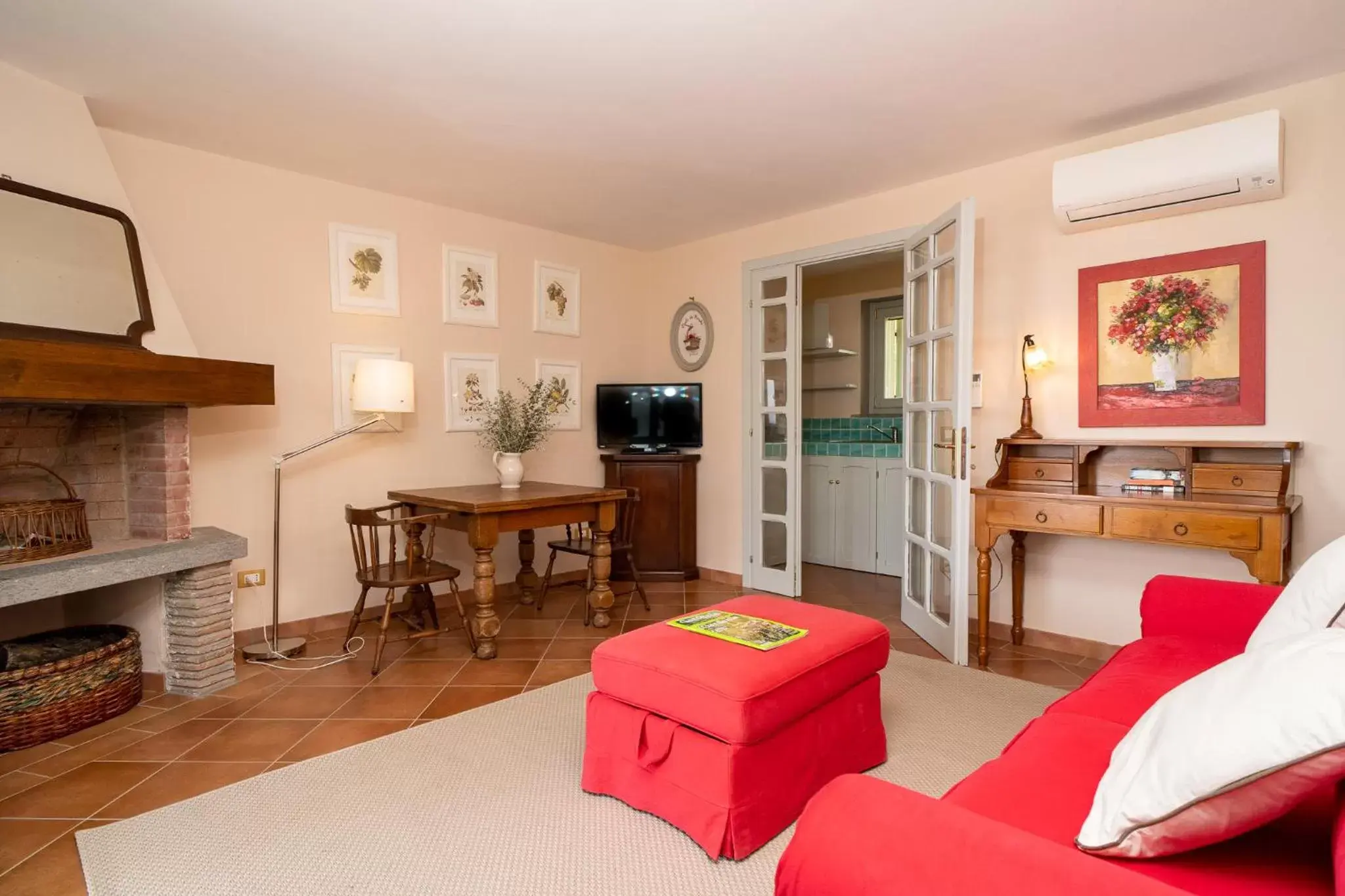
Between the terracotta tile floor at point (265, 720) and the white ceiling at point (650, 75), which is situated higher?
the white ceiling at point (650, 75)

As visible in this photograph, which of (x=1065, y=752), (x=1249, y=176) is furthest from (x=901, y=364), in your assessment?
(x=1065, y=752)

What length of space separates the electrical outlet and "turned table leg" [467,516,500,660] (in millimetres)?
1160

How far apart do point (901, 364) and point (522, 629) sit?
379 cm

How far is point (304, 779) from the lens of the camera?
2.30m

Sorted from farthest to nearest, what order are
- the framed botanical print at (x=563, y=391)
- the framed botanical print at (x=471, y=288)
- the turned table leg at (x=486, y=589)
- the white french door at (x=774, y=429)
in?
1. the framed botanical print at (x=563, y=391)
2. the white french door at (x=774, y=429)
3. the framed botanical print at (x=471, y=288)
4. the turned table leg at (x=486, y=589)

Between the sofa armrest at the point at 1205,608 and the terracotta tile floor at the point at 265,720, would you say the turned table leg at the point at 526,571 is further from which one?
the sofa armrest at the point at 1205,608

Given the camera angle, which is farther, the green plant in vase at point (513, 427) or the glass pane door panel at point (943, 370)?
the green plant in vase at point (513, 427)

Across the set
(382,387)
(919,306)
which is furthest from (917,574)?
(382,387)

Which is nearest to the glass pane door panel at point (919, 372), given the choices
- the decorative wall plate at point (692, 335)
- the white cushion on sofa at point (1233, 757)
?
the decorative wall plate at point (692, 335)

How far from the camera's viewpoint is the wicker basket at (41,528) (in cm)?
264

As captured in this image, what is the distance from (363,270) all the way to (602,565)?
2.12 metres

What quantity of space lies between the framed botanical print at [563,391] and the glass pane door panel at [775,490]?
54.2 inches

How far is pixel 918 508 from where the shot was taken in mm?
3938

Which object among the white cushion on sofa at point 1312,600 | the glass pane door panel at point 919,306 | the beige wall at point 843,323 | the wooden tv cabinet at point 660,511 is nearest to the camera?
the white cushion on sofa at point 1312,600
